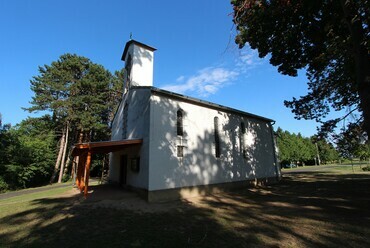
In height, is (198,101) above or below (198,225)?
above

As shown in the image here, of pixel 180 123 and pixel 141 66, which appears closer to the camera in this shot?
pixel 180 123

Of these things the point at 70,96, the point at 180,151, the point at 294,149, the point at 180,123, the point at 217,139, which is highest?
the point at 70,96

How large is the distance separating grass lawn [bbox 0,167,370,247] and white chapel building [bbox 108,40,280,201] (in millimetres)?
2117

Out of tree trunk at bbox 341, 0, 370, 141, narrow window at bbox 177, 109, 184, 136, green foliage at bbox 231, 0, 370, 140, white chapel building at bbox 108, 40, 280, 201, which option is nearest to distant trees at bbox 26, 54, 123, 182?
white chapel building at bbox 108, 40, 280, 201

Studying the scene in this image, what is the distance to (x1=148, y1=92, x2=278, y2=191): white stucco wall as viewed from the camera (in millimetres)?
12250

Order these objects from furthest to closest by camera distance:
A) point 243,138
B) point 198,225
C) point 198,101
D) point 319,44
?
point 243,138, point 198,101, point 319,44, point 198,225

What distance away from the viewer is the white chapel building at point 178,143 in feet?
40.3

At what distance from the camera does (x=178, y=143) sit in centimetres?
1318

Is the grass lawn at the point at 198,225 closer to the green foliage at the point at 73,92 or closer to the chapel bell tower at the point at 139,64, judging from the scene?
the chapel bell tower at the point at 139,64

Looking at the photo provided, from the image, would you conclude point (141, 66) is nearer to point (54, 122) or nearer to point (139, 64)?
point (139, 64)

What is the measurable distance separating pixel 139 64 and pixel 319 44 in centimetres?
1203

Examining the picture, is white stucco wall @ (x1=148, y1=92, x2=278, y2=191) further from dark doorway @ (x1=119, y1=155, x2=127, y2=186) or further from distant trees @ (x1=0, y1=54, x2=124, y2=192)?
distant trees @ (x1=0, y1=54, x2=124, y2=192)

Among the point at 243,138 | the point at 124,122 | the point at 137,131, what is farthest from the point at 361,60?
the point at 124,122

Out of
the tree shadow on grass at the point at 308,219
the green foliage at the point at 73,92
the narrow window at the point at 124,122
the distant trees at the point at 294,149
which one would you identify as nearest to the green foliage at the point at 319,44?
the tree shadow on grass at the point at 308,219
